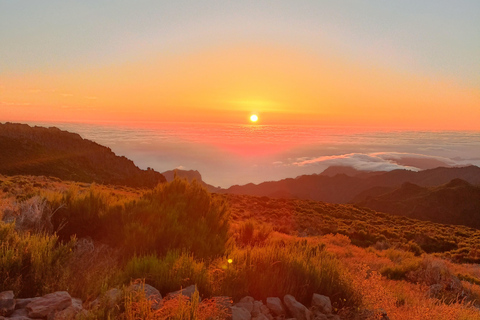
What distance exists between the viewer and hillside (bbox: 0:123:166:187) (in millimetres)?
55825

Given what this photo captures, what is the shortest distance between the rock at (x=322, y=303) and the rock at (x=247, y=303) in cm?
107

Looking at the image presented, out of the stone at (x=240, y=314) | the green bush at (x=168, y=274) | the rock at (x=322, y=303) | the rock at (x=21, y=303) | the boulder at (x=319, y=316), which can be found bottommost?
the boulder at (x=319, y=316)

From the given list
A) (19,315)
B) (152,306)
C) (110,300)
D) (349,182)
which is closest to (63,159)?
(19,315)

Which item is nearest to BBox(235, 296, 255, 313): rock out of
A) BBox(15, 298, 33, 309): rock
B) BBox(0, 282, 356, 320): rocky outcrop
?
BBox(0, 282, 356, 320): rocky outcrop

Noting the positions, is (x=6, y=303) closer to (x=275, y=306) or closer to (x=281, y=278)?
(x=275, y=306)

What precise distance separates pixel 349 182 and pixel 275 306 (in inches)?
6178

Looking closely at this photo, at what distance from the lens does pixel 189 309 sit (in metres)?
3.56

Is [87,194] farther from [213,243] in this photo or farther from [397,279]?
[397,279]

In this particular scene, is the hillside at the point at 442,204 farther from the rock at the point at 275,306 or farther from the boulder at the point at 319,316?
the rock at the point at 275,306

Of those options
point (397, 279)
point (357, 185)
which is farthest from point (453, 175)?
point (397, 279)

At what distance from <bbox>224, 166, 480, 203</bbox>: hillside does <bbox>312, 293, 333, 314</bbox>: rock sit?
12045 cm

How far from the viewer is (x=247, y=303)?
4602 mm

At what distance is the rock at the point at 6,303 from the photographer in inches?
140

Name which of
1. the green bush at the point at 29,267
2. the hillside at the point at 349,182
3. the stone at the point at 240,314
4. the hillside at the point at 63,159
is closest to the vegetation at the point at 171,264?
the green bush at the point at 29,267
